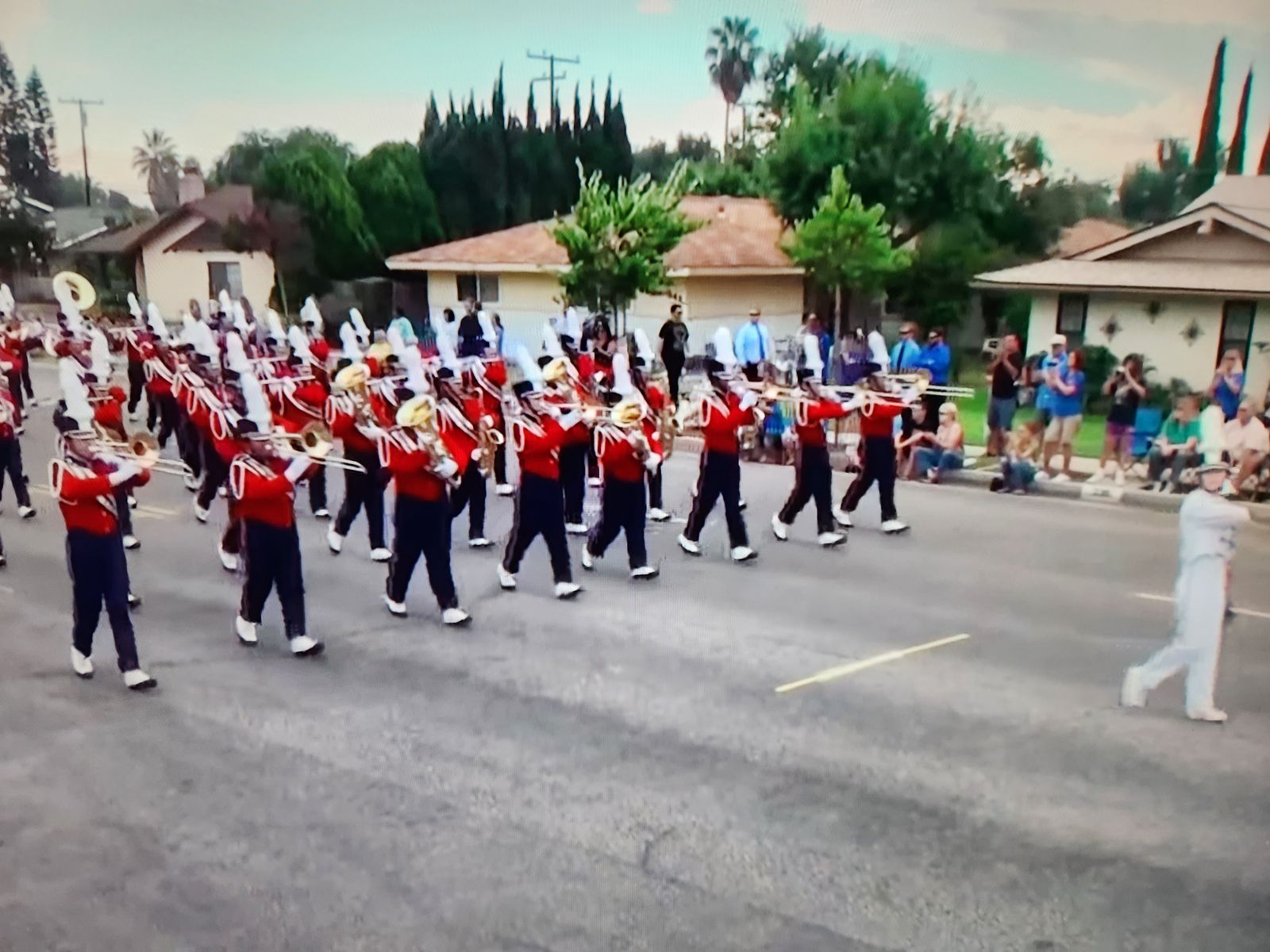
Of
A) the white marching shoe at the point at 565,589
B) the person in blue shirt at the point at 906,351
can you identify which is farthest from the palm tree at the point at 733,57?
the white marching shoe at the point at 565,589

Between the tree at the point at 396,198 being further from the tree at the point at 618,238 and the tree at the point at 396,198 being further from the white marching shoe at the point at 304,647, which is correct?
the white marching shoe at the point at 304,647

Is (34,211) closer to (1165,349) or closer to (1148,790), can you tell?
(1165,349)

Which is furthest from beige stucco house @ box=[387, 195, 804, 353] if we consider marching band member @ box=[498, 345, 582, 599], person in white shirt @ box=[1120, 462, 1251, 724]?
person in white shirt @ box=[1120, 462, 1251, 724]

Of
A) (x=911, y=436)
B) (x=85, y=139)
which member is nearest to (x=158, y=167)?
(x=85, y=139)

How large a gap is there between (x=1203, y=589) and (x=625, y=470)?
3.17 metres

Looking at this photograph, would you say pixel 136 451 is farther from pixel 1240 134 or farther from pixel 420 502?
pixel 1240 134

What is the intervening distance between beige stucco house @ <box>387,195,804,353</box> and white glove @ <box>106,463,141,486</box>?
90.8 inches

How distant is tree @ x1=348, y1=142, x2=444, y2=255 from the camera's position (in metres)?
5.86

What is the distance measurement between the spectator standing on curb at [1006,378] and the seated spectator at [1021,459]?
14cm

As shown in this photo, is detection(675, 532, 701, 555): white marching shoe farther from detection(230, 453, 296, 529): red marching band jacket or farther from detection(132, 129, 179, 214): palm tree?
detection(132, 129, 179, 214): palm tree

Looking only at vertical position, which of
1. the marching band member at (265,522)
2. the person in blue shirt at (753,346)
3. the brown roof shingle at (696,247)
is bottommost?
the marching band member at (265,522)

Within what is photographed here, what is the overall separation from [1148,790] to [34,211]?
6.18 m

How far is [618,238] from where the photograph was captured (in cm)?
654

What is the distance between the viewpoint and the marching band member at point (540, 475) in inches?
237
